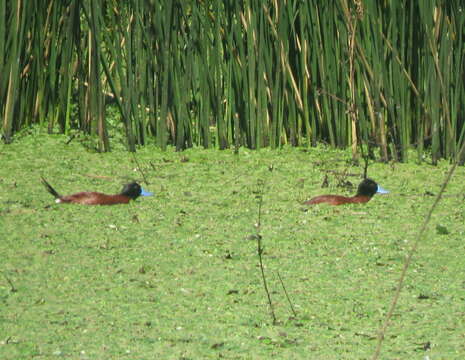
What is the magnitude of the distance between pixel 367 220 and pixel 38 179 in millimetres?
1323

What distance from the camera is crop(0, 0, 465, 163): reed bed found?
12.7ft

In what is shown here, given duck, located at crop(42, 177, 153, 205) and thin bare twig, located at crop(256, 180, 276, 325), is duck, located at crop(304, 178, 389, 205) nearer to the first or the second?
thin bare twig, located at crop(256, 180, 276, 325)

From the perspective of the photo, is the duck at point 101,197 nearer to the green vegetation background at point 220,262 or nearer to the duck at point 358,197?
the green vegetation background at point 220,262

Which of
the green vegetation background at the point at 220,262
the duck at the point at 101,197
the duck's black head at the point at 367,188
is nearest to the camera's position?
the green vegetation background at the point at 220,262

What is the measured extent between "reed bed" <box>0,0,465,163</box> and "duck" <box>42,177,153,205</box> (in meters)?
0.74

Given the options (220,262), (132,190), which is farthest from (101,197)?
(220,262)

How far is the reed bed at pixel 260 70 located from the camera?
3861 millimetres

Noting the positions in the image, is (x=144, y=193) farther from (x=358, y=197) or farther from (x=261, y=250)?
(x=261, y=250)

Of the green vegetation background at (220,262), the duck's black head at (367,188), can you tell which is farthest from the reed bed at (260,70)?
the duck's black head at (367,188)

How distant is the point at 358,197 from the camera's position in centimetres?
340

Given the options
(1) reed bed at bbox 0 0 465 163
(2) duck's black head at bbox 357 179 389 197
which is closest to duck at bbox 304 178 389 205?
(2) duck's black head at bbox 357 179 389 197

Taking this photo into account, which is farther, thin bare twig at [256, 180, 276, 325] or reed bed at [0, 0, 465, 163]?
reed bed at [0, 0, 465, 163]

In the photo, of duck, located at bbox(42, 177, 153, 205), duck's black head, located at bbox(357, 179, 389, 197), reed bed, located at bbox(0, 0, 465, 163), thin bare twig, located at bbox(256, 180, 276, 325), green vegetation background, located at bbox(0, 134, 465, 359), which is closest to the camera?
green vegetation background, located at bbox(0, 134, 465, 359)

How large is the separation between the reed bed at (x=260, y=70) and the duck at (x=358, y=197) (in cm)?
55
